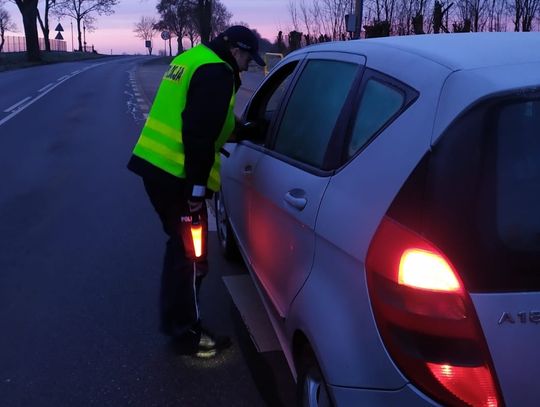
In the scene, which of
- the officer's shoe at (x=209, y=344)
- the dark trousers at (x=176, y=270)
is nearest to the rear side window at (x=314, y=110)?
the dark trousers at (x=176, y=270)

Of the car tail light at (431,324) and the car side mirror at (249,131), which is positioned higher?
the car side mirror at (249,131)

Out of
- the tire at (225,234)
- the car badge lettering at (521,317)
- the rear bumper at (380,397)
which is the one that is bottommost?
the tire at (225,234)

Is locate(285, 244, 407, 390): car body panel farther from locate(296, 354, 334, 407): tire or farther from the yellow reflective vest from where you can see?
the yellow reflective vest

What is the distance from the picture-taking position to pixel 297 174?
9.02 ft

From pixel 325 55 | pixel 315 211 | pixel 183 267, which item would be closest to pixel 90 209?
pixel 183 267

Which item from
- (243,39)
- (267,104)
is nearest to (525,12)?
(267,104)

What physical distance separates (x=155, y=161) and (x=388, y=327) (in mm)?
1819

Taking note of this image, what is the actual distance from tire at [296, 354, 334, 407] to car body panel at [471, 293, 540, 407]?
2.07 ft

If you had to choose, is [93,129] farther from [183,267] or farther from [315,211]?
[315,211]

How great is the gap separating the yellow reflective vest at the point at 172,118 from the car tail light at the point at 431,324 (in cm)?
164

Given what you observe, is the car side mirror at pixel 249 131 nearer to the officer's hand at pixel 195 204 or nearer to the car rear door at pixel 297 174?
the car rear door at pixel 297 174

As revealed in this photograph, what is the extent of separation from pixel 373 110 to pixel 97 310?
102 inches

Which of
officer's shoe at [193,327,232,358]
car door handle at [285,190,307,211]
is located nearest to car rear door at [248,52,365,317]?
car door handle at [285,190,307,211]

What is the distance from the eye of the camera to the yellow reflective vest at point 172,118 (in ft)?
10.5
